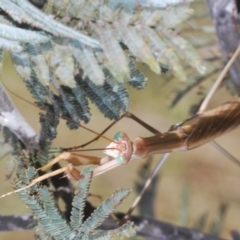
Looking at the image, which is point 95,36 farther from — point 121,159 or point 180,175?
point 180,175

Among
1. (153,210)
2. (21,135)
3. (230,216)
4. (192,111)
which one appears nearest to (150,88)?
(192,111)

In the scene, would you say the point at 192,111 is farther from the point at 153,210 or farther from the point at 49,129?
the point at 49,129

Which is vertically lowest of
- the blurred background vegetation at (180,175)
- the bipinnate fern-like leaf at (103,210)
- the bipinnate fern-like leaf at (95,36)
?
the blurred background vegetation at (180,175)

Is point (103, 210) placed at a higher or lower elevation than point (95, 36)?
lower

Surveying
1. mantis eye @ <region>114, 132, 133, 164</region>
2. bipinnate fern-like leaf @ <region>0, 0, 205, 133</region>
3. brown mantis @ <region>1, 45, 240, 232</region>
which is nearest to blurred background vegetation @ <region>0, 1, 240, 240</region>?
brown mantis @ <region>1, 45, 240, 232</region>

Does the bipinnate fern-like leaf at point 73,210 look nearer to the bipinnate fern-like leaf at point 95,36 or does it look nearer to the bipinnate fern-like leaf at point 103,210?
the bipinnate fern-like leaf at point 103,210

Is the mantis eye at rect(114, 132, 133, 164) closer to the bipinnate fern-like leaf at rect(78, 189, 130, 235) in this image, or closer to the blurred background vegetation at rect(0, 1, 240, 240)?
the bipinnate fern-like leaf at rect(78, 189, 130, 235)

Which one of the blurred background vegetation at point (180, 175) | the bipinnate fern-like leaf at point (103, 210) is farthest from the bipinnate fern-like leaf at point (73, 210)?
the blurred background vegetation at point (180, 175)

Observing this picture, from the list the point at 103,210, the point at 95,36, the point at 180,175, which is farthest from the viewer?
the point at 180,175

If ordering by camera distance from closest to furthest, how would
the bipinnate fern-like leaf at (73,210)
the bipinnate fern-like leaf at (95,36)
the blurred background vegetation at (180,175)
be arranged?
the bipinnate fern-like leaf at (95,36)
the bipinnate fern-like leaf at (73,210)
the blurred background vegetation at (180,175)

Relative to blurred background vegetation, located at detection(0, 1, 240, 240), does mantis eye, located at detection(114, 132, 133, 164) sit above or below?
above

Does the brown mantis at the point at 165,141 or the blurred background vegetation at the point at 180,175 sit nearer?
the brown mantis at the point at 165,141

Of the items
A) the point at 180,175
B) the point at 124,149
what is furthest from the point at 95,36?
the point at 180,175
